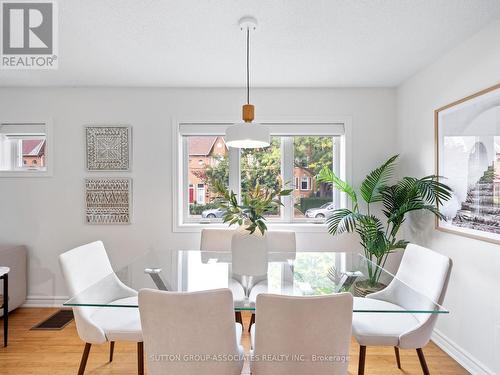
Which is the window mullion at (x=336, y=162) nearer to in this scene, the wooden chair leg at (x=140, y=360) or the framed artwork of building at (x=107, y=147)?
the framed artwork of building at (x=107, y=147)

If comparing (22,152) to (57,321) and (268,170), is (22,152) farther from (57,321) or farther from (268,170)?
(268,170)

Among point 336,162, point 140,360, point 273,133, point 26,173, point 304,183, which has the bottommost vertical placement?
point 140,360

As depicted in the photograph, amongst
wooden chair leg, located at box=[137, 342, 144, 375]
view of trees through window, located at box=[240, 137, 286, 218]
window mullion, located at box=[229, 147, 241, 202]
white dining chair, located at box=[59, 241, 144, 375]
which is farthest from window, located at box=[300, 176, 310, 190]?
wooden chair leg, located at box=[137, 342, 144, 375]

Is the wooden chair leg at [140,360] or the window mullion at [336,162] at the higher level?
the window mullion at [336,162]

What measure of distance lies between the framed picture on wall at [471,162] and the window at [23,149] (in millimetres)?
3871

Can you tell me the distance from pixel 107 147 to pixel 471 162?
3.33 meters

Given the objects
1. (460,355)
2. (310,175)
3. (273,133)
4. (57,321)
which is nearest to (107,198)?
(57,321)

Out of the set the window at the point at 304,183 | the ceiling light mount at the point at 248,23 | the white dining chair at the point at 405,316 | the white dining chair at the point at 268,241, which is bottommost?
the white dining chair at the point at 405,316

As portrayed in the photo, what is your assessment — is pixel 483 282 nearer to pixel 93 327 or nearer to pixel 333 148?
pixel 333 148

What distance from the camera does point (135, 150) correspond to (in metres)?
3.21

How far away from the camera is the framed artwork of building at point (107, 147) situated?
10.5 feet

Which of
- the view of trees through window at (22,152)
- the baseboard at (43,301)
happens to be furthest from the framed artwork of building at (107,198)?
the baseboard at (43,301)

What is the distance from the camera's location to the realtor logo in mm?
1849

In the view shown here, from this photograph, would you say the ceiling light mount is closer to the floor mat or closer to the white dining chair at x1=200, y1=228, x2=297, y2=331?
the white dining chair at x1=200, y1=228, x2=297, y2=331
